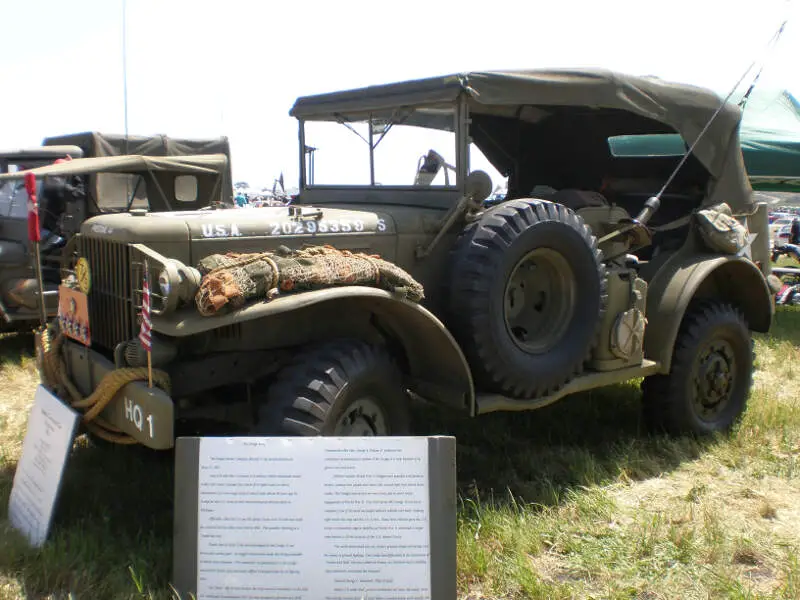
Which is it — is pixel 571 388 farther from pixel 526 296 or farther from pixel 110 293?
pixel 110 293

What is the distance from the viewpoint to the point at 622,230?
174 inches

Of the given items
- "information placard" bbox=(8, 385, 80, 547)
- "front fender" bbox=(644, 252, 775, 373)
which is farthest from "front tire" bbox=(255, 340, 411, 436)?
"front fender" bbox=(644, 252, 775, 373)

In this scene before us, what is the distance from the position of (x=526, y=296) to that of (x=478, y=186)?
0.64m

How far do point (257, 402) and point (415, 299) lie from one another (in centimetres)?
81

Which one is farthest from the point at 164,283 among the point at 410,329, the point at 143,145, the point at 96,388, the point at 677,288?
the point at 143,145

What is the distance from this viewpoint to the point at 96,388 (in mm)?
3254

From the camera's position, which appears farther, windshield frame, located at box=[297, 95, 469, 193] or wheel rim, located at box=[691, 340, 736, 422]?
wheel rim, located at box=[691, 340, 736, 422]

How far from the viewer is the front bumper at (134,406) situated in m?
2.84

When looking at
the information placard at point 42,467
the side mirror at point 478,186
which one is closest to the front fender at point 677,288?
the side mirror at point 478,186

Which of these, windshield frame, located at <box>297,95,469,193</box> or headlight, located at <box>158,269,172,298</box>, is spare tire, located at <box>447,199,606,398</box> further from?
headlight, located at <box>158,269,172,298</box>

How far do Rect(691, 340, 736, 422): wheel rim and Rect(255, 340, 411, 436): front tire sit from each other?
7.04 feet

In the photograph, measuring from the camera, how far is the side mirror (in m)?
3.89

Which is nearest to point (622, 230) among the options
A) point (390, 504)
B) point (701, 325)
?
point (701, 325)

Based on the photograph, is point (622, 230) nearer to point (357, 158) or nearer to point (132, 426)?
point (357, 158)
